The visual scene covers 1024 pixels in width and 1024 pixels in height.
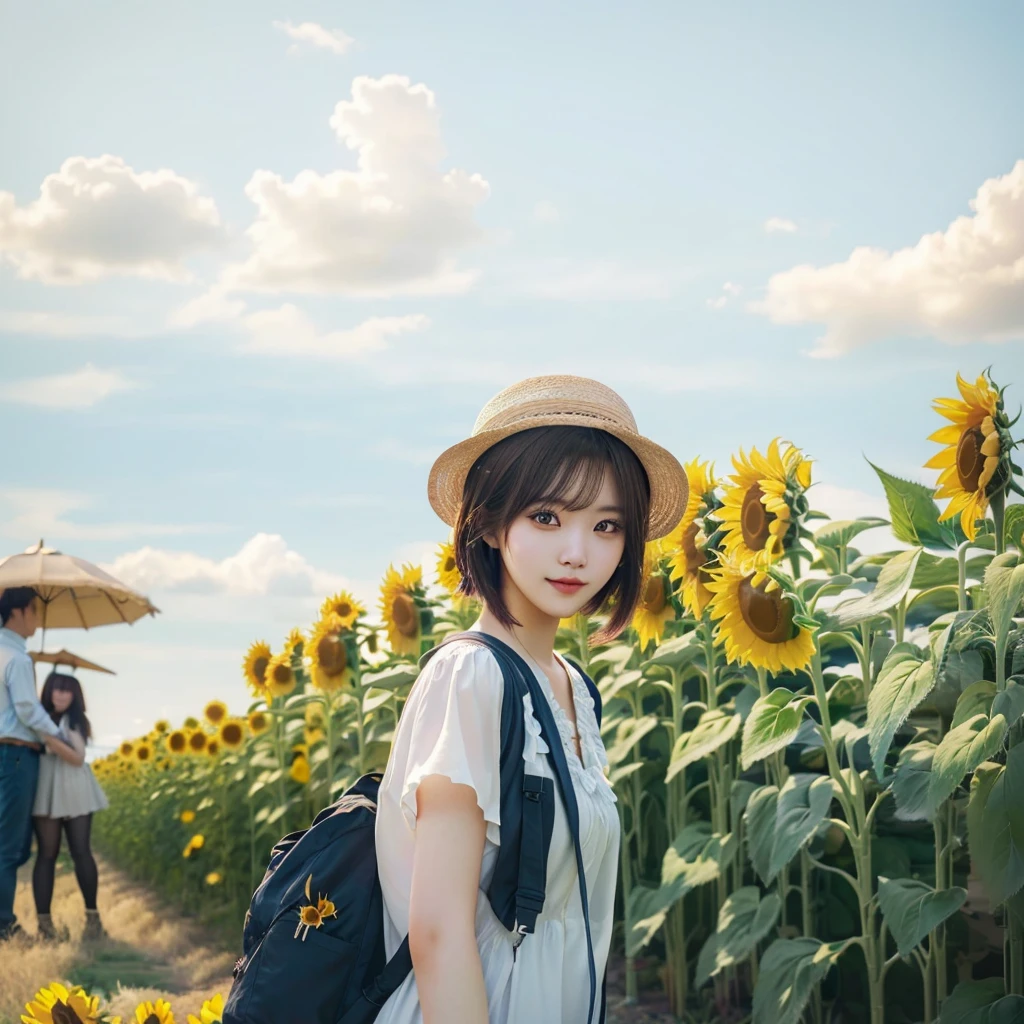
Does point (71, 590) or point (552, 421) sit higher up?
point (71, 590)

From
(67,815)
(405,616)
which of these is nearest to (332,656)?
(405,616)

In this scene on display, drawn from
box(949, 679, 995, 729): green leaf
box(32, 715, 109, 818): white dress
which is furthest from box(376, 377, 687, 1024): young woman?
box(32, 715, 109, 818): white dress

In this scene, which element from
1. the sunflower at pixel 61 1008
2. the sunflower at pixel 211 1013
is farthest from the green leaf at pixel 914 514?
the sunflower at pixel 61 1008

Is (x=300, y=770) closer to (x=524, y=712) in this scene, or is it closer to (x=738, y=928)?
(x=738, y=928)

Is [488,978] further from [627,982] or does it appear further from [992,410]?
[627,982]

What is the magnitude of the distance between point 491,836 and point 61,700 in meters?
5.77

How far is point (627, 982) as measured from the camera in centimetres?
401

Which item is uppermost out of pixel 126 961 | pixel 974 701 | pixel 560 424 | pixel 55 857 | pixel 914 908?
pixel 560 424

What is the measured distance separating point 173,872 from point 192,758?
863 mm

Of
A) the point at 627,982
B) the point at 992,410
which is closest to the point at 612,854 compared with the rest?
the point at 992,410

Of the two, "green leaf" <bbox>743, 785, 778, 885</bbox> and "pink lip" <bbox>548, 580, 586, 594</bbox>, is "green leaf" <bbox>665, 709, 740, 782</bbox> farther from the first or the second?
"pink lip" <bbox>548, 580, 586, 594</bbox>

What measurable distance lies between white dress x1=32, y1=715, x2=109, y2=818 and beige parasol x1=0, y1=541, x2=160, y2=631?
1.01 m

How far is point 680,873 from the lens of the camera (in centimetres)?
354

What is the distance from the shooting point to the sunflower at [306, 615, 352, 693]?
5.36 meters
